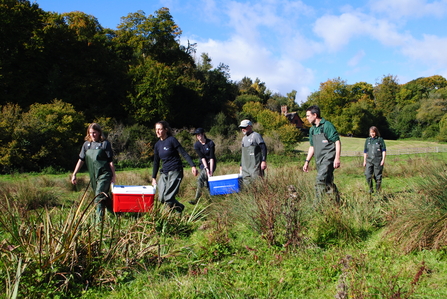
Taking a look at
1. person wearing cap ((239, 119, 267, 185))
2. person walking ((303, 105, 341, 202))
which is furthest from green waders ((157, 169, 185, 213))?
person walking ((303, 105, 341, 202))

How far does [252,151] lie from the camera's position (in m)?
6.62

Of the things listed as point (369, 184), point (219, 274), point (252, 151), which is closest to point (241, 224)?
point (219, 274)

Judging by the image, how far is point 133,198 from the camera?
512cm

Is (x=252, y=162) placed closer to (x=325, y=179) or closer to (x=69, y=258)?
(x=325, y=179)

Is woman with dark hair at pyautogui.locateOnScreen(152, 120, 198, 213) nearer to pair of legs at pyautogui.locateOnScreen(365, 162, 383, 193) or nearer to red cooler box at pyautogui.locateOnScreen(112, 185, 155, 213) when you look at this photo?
red cooler box at pyautogui.locateOnScreen(112, 185, 155, 213)

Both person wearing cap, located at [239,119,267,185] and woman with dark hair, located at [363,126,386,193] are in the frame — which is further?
woman with dark hair, located at [363,126,386,193]

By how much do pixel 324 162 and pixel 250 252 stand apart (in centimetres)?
248

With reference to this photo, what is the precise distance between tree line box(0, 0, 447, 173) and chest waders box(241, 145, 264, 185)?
43.9 feet

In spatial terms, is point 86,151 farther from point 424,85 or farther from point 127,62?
point 424,85

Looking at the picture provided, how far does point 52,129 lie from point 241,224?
16.6 metres

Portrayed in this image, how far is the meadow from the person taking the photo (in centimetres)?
307

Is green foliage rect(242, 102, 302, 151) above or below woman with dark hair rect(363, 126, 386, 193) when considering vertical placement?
above

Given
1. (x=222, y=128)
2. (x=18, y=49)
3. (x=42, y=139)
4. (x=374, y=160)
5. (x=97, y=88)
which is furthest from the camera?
(x=222, y=128)

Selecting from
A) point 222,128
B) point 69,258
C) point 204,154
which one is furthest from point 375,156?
point 222,128
